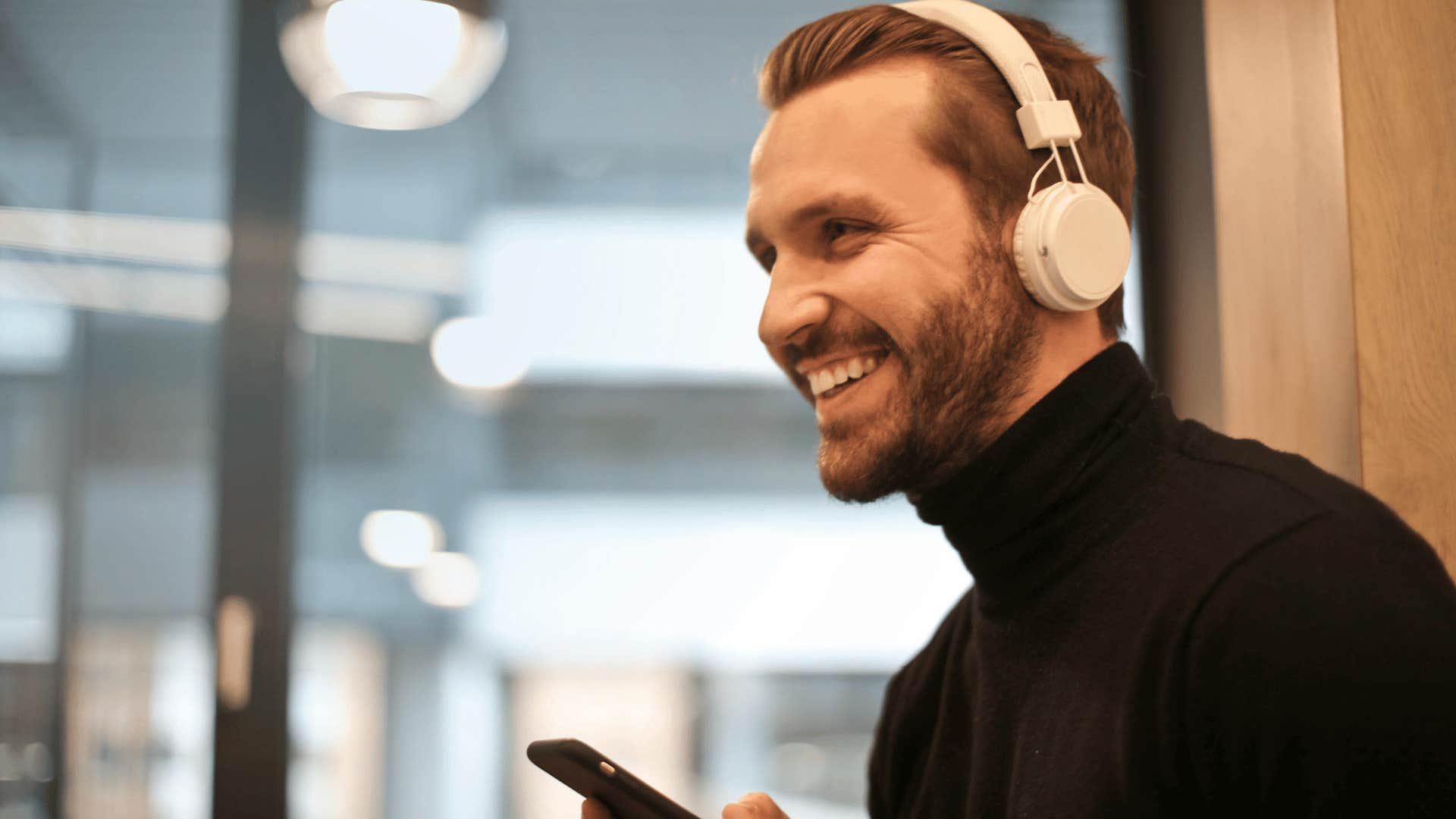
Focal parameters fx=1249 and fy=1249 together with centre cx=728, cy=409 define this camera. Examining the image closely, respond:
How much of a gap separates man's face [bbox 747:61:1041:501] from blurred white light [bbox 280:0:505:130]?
1.07m

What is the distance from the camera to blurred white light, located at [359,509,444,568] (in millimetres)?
2137

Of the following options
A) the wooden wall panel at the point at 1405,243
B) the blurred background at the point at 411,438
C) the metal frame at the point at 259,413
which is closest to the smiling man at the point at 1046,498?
the wooden wall panel at the point at 1405,243

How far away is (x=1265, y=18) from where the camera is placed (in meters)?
1.50

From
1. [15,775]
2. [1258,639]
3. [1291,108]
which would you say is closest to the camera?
[1258,639]

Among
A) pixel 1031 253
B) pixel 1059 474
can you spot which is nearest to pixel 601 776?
pixel 1059 474

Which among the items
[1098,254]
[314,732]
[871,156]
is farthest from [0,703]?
[1098,254]

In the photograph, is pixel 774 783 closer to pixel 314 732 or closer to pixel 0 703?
pixel 314 732

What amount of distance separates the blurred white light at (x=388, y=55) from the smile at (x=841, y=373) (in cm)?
116

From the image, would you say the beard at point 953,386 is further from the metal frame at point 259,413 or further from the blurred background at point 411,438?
the metal frame at point 259,413

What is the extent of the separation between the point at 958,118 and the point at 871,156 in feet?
0.26

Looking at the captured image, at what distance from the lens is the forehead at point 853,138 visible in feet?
3.42

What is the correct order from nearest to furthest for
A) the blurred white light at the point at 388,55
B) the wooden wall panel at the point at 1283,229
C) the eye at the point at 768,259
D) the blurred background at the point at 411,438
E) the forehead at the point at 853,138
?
the forehead at the point at 853,138
the eye at the point at 768,259
the wooden wall panel at the point at 1283,229
the blurred white light at the point at 388,55
the blurred background at the point at 411,438

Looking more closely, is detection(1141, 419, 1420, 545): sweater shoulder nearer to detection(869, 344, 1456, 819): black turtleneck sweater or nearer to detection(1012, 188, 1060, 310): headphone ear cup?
detection(869, 344, 1456, 819): black turtleneck sweater

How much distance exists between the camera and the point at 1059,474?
96cm
